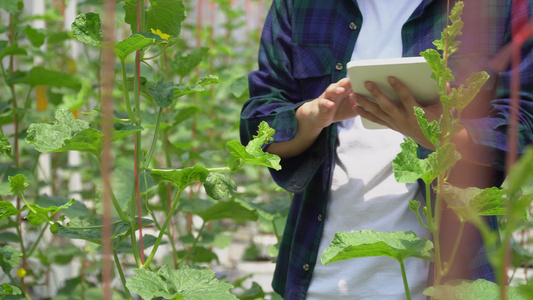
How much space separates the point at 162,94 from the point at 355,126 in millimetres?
322

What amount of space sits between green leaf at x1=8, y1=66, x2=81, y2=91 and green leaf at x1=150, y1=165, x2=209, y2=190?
0.69 metres

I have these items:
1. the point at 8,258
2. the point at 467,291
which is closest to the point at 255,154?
the point at 467,291

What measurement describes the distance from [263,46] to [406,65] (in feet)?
1.27

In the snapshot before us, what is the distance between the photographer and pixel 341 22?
104 centimetres

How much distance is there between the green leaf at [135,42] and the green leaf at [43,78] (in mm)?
662

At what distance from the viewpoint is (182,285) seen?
0.87m

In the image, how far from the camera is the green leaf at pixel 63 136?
2.59 ft

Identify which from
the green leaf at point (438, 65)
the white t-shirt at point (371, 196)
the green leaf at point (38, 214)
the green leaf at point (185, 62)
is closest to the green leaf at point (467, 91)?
the green leaf at point (438, 65)

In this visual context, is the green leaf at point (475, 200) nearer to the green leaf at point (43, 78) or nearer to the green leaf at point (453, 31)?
the green leaf at point (453, 31)

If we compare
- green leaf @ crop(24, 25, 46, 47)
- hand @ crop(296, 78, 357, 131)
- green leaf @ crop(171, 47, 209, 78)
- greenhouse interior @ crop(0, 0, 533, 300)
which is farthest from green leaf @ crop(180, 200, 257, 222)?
green leaf @ crop(24, 25, 46, 47)

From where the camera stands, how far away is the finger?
817mm

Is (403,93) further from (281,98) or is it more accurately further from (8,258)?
(8,258)

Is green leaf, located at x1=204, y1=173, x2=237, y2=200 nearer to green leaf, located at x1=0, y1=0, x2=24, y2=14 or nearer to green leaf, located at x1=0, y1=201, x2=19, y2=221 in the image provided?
green leaf, located at x1=0, y1=201, x2=19, y2=221

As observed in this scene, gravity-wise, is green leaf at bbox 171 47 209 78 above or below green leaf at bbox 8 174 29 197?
above
